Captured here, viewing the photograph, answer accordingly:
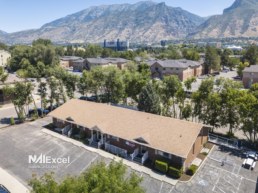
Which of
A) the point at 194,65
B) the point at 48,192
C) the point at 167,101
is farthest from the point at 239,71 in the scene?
the point at 48,192

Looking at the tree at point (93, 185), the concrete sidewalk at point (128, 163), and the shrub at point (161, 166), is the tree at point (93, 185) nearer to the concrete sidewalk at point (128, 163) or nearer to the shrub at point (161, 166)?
the concrete sidewalk at point (128, 163)

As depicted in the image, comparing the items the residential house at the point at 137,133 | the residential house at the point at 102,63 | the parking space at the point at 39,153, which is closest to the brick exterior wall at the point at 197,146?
the residential house at the point at 137,133

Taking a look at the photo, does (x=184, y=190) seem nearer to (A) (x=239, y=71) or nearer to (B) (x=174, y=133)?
(B) (x=174, y=133)

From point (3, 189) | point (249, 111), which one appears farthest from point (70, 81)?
point (249, 111)

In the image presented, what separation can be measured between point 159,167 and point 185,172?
3014 mm

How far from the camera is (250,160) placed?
28.5 meters

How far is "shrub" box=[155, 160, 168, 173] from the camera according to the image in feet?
87.9

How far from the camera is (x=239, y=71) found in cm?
8838

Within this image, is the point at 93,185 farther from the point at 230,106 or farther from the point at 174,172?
the point at 230,106

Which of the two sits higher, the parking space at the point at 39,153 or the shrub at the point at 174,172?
the shrub at the point at 174,172

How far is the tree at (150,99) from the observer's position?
131 feet

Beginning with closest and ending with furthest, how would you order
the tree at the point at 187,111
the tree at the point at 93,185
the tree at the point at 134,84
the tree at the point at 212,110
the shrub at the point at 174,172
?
the tree at the point at 93,185, the shrub at the point at 174,172, the tree at the point at 212,110, the tree at the point at 187,111, the tree at the point at 134,84

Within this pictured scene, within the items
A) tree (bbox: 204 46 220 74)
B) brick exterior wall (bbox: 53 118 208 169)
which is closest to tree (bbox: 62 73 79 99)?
brick exterior wall (bbox: 53 118 208 169)

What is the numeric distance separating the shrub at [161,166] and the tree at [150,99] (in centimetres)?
1404
